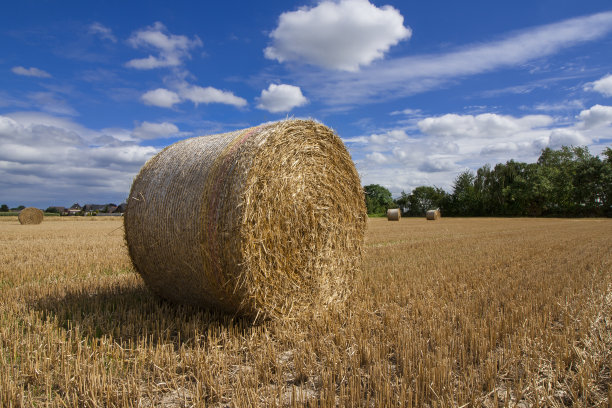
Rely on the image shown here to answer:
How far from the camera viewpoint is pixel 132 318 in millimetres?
4293

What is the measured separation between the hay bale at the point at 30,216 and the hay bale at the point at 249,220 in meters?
24.2

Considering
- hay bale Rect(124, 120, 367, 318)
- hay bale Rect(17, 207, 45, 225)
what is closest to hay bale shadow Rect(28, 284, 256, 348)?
hay bale Rect(124, 120, 367, 318)

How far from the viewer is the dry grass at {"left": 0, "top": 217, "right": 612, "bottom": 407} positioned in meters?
2.71

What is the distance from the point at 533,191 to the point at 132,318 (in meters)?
53.0

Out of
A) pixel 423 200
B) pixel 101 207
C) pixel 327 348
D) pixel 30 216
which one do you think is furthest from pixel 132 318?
pixel 101 207

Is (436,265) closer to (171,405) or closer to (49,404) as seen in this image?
(171,405)

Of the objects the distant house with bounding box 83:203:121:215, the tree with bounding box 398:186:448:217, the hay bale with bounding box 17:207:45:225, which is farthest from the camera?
the distant house with bounding box 83:203:121:215

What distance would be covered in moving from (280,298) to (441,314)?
1776 mm

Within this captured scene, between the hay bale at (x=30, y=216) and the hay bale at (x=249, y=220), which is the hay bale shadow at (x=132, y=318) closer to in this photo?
the hay bale at (x=249, y=220)

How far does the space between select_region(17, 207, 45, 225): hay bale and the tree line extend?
88.4 ft

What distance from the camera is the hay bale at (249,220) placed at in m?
4.01

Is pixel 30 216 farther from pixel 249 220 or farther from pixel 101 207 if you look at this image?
pixel 101 207

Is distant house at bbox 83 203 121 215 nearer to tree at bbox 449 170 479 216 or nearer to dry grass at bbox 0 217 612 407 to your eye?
tree at bbox 449 170 479 216

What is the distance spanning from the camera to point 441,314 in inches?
171
